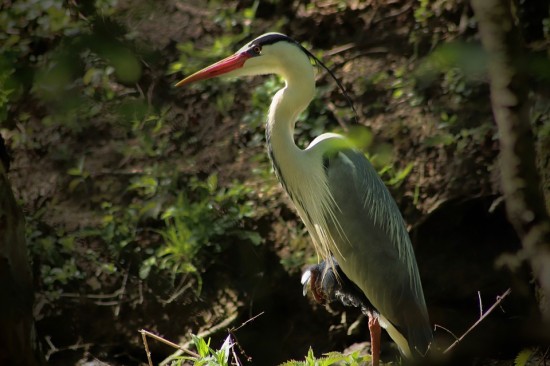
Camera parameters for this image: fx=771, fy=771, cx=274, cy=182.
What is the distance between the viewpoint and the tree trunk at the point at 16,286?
6.23ft

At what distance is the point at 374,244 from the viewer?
3344 mm

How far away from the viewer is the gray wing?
3277 millimetres

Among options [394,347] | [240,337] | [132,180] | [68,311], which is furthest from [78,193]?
Answer: [394,347]

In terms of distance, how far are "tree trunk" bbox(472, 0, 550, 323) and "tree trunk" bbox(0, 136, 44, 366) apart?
60.1 inches

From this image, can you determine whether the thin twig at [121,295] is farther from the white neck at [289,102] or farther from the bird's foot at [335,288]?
the white neck at [289,102]

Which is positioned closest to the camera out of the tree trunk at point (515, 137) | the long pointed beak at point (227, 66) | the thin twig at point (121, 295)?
the tree trunk at point (515, 137)

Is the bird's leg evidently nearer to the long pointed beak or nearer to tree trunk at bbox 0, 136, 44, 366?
the long pointed beak

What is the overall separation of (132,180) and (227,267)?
79 cm

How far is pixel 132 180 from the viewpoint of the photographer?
4.41 meters

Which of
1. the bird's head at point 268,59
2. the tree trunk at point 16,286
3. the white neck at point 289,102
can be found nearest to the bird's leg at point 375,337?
the white neck at point 289,102

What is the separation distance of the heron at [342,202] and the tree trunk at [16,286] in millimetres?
1320

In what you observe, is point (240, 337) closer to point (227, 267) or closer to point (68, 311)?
point (227, 267)

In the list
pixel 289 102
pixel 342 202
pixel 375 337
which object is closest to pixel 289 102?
pixel 289 102

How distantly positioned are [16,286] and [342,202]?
1.68 m
